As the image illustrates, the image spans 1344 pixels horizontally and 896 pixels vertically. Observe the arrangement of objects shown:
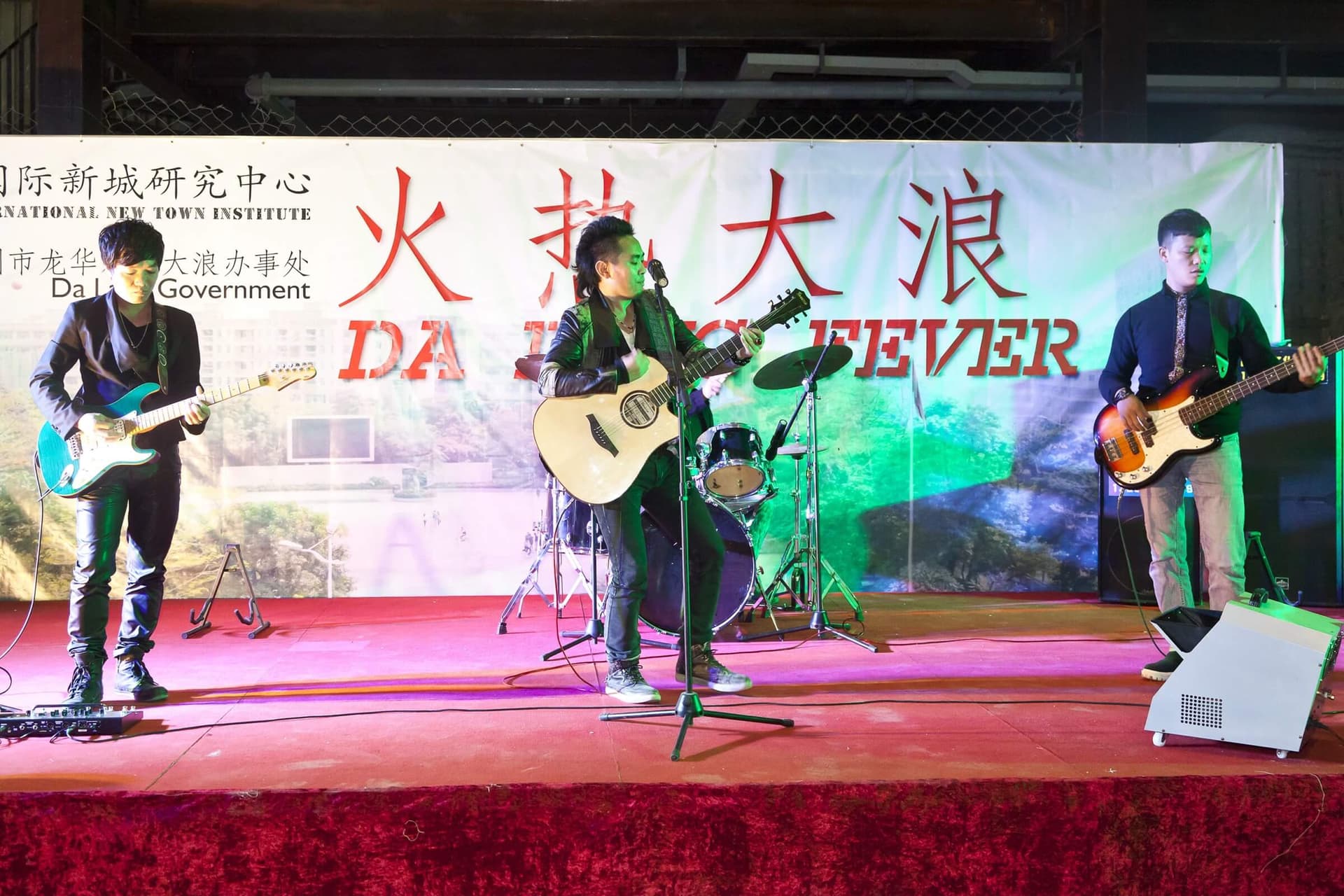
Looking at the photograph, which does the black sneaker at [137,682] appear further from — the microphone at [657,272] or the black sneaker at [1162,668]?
the black sneaker at [1162,668]

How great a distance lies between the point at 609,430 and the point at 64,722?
2.15 m

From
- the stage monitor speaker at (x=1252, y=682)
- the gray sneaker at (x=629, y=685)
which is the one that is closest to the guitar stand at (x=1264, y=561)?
the stage monitor speaker at (x=1252, y=682)

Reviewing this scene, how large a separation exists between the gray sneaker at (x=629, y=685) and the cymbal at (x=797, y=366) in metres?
1.90

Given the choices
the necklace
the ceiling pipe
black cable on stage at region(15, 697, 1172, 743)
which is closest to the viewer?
black cable on stage at region(15, 697, 1172, 743)

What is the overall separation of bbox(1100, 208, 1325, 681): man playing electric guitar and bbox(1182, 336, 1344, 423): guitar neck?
0.17 ft

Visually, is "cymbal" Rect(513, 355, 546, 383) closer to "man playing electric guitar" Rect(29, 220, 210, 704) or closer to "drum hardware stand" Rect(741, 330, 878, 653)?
"drum hardware stand" Rect(741, 330, 878, 653)

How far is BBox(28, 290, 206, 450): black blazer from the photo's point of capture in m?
4.25

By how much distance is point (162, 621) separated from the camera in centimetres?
638

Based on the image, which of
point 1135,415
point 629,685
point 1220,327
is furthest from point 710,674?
point 1220,327

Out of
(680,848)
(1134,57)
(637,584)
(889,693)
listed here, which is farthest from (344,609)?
(1134,57)

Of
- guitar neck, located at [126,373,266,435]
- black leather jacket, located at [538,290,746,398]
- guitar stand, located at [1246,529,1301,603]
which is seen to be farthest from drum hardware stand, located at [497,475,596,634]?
guitar stand, located at [1246,529,1301,603]

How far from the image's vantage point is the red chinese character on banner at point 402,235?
7.11 m

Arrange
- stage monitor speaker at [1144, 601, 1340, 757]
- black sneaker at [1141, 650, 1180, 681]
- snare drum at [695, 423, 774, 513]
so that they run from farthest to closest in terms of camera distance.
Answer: snare drum at [695, 423, 774, 513] < black sneaker at [1141, 650, 1180, 681] < stage monitor speaker at [1144, 601, 1340, 757]

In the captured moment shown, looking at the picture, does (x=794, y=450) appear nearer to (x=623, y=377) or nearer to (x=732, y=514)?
(x=732, y=514)
